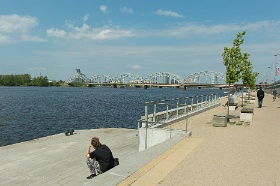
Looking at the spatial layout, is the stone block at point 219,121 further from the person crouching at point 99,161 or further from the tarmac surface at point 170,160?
the person crouching at point 99,161

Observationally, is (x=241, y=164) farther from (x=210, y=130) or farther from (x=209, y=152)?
(x=210, y=130)

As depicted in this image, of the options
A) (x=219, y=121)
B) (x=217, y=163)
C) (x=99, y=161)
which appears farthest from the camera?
(x=219, y=121)

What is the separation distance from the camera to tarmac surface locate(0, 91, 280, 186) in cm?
670

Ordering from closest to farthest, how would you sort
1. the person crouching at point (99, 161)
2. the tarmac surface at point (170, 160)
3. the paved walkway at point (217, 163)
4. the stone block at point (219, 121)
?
the paved walkway at point (217, 163) → the tarmac surface at point (170, 160) → the person crouching at point (99, 161) → the stone block at point (219, 121)

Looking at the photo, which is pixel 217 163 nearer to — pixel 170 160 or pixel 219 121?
pixel 170 160

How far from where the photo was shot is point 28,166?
1104 cm

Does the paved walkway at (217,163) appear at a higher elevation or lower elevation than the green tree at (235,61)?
lower

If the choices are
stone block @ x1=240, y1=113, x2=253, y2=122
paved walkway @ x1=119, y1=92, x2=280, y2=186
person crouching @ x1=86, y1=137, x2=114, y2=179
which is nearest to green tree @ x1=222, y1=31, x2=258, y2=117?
stone block @ x1=240, y1=113, x2=253, y2=122

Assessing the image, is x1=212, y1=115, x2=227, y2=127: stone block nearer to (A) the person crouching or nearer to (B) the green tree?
(B) the green tree

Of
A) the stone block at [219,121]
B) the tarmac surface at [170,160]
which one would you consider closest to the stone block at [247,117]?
the tarmac surface at [170,160]

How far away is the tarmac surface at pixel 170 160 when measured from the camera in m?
6.70

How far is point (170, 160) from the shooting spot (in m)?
8.11

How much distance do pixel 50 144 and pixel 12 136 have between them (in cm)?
1221

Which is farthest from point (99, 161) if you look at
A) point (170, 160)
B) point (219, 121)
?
point (219, 121)
